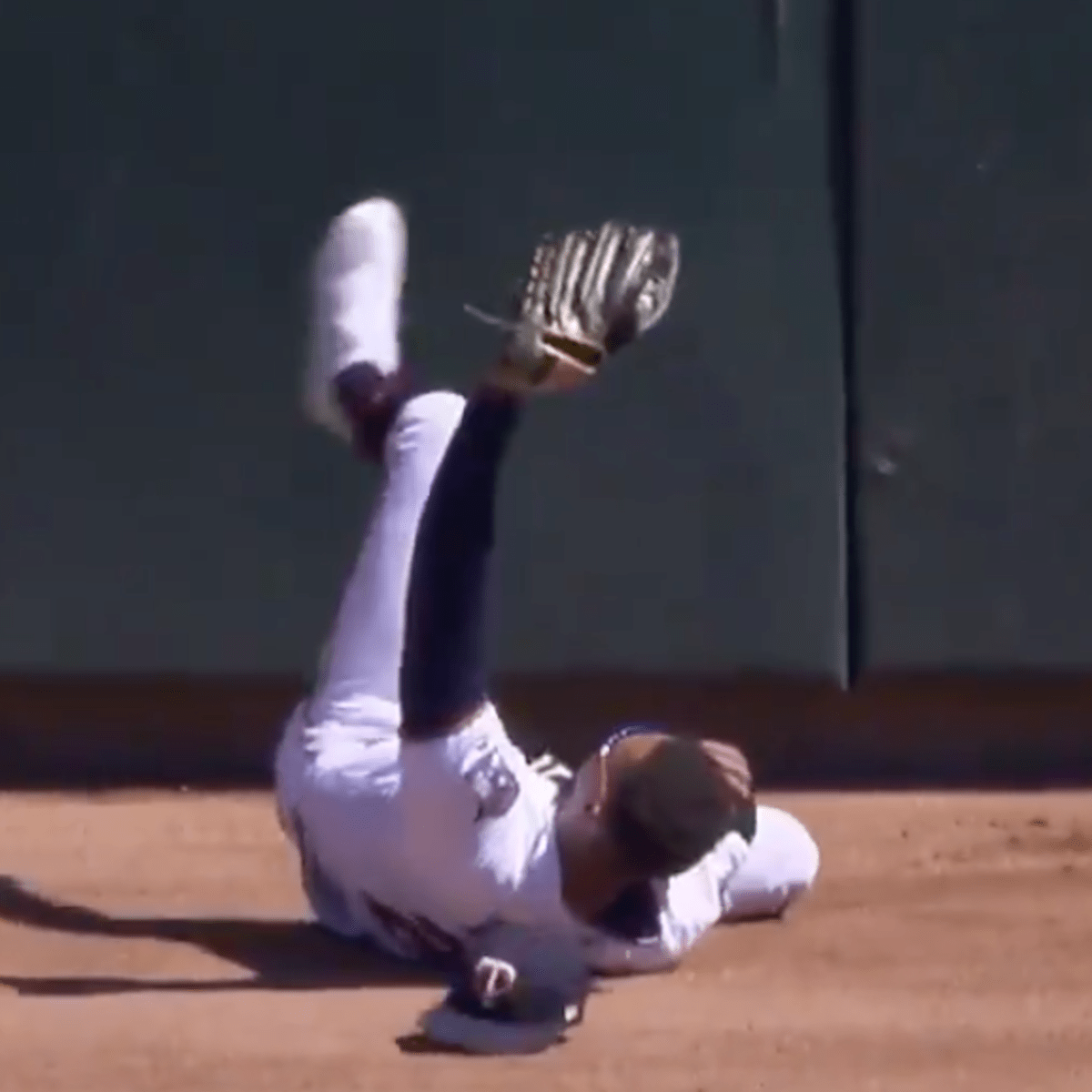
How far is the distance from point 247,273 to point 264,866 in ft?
3.90

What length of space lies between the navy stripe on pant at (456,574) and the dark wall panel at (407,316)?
1.74 metres

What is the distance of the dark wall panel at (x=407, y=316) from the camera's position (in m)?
5.99

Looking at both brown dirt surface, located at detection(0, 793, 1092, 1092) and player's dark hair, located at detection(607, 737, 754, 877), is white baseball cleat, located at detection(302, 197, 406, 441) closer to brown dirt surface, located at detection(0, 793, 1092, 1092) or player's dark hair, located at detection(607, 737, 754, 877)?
brown dirt surface, located at detection(0, 793, 1092, 1092)

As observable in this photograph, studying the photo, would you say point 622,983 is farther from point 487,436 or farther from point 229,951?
point 487,436

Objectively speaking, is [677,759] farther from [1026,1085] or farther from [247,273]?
[247,273]

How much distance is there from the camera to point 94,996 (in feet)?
14.6

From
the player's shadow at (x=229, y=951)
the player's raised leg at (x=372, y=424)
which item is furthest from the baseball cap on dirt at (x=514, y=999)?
the player's raised leg at (x=372, y=424)

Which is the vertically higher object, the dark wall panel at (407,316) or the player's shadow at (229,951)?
the dark wall panel at (407,316)

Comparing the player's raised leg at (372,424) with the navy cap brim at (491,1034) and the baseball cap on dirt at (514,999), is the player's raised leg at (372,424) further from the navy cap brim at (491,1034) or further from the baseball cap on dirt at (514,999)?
the navy cap brim at (491,1034)

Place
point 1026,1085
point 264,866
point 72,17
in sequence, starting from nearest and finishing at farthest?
point 1026,1085 → point 264,866 → point 72,17

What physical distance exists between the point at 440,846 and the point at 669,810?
1.25ft

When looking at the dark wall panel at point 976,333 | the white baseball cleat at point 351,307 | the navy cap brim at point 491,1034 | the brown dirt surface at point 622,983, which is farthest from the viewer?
the dark wall panel at point 976,333

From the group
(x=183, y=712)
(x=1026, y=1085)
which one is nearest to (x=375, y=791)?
(x=1026, y=1085)

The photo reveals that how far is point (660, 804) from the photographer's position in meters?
4.17
